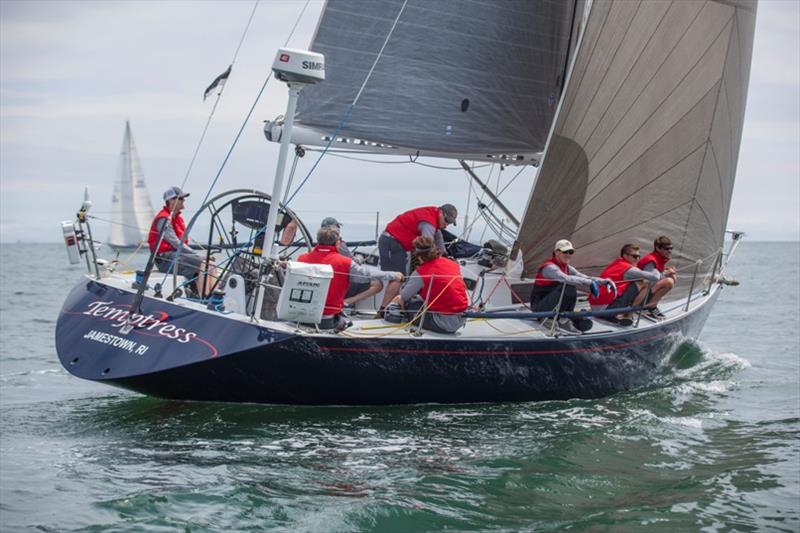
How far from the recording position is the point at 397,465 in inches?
259

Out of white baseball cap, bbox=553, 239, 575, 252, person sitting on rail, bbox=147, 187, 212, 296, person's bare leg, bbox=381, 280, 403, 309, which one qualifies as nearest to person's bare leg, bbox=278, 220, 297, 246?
person sitting on rail, bbox=147, 187, 212, 296

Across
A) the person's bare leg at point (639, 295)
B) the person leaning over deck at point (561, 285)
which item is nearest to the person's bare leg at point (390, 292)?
the person leaning over deck at point (561, 285)

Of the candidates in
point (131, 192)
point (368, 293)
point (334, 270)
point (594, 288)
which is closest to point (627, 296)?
point (594, 288)

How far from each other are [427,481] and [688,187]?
211 inches

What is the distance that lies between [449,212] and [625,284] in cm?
185

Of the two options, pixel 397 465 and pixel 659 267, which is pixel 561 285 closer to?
pixel 659 267

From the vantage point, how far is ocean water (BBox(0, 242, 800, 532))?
18.2 ft

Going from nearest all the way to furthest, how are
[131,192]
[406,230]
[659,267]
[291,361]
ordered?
[291,361]
[406,230]
[659,267]
[131,192]

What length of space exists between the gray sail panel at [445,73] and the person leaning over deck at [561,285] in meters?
2.44

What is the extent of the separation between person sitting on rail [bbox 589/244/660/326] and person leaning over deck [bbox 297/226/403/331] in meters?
2.61

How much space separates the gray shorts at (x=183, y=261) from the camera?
8.88m

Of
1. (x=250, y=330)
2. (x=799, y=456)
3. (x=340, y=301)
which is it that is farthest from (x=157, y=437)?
(x=799, y=456)

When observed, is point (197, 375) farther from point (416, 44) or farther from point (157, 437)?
point (416, 44)

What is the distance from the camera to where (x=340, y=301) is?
7762 millimetres
